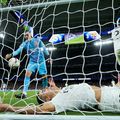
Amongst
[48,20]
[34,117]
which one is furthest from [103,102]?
[48,20]

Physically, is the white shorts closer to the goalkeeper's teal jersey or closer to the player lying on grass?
the player lying on grass

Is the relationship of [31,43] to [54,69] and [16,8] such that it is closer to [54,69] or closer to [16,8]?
[16,8]

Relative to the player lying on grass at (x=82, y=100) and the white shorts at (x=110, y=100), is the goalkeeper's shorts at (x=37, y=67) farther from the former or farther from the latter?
the white shorts at (x=110, y=100)

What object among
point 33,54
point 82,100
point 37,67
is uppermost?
point 33,54

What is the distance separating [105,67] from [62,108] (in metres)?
11.9

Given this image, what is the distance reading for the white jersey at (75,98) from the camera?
5.91 feet

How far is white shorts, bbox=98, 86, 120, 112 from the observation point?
5.92 feet

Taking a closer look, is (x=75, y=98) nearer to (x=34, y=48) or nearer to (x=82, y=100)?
(x=82, y=100)

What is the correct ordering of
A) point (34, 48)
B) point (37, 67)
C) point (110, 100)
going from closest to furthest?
1. point (110, 100)
2. point (34, 48)
3. point (37, 67)

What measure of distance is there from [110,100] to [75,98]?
262mm

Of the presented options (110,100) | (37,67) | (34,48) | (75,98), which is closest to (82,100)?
(75,98)

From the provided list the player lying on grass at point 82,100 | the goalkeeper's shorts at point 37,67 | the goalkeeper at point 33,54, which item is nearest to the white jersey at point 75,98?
the player lying on grass at point 82,100

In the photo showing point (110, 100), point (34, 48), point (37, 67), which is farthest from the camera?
point (37, 67)

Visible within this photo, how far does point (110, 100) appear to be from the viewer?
181 cm
